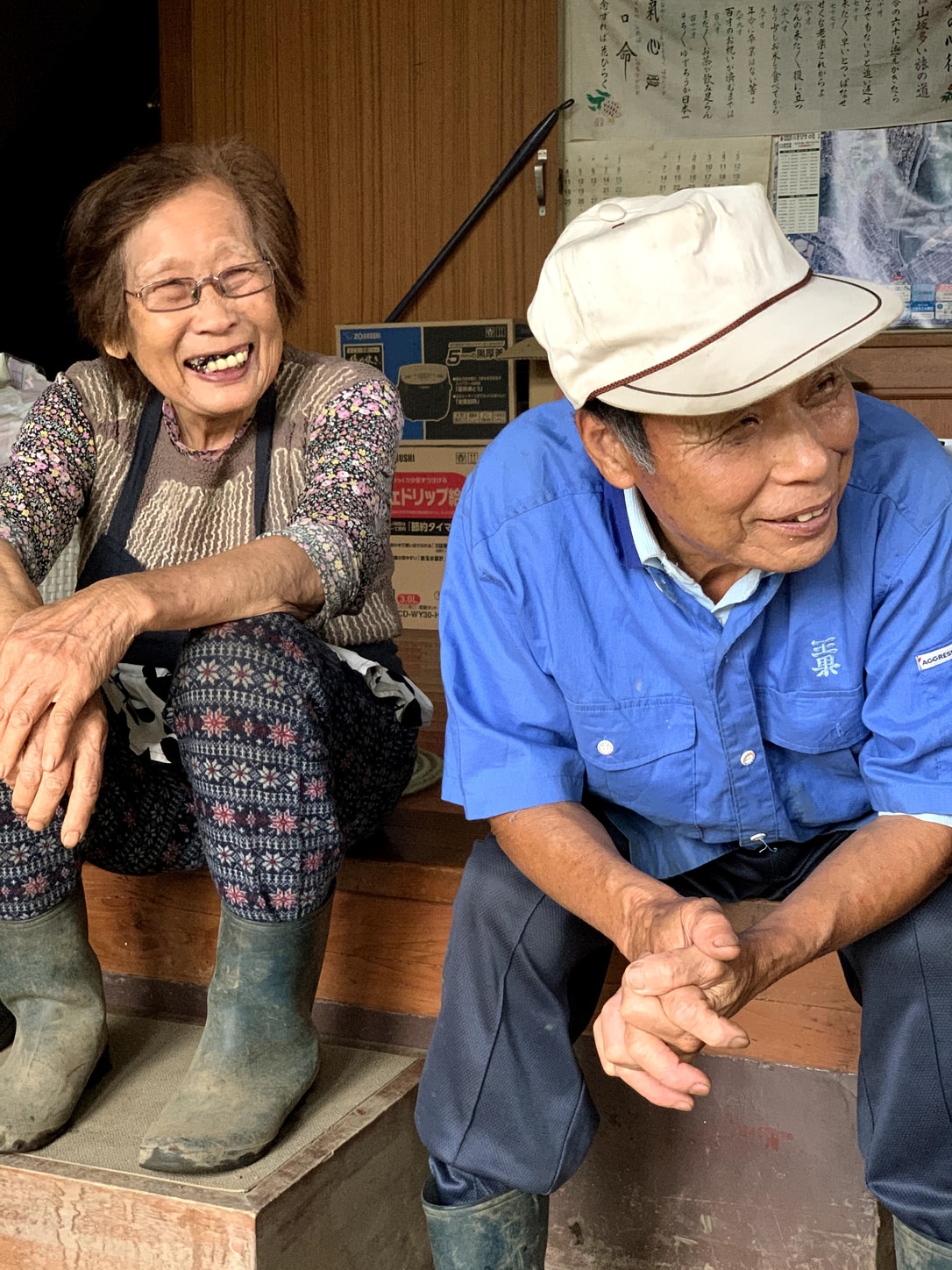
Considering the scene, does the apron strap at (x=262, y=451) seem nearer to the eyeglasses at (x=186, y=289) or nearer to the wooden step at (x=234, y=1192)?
the eyeglasses at (x=186, y=289)

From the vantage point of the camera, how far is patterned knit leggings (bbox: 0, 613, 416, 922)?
1229 mm

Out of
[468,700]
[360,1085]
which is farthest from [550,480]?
[360,1085]

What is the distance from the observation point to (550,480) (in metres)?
1.16

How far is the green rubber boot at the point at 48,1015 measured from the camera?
1339 mm

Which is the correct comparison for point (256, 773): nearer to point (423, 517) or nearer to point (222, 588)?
point (222, 588)

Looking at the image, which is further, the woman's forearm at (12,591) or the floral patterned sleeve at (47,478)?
the floral patterned sleeve at (47,478)

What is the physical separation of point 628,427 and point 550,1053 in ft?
1.79

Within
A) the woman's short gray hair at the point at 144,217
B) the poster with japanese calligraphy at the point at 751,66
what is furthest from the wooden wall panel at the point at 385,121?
the woman's short gray hair at the point at 144,217

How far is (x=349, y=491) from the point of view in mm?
1420

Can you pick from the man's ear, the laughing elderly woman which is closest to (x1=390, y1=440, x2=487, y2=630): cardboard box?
the laughing elderly woman

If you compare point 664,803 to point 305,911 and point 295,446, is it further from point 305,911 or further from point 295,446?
point 295,446

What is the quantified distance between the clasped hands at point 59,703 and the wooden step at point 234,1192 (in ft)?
1.18

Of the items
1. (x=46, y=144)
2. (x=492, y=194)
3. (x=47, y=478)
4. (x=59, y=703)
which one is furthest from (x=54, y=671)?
(x=46, y=144)

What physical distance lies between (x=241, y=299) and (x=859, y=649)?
2.68ft
